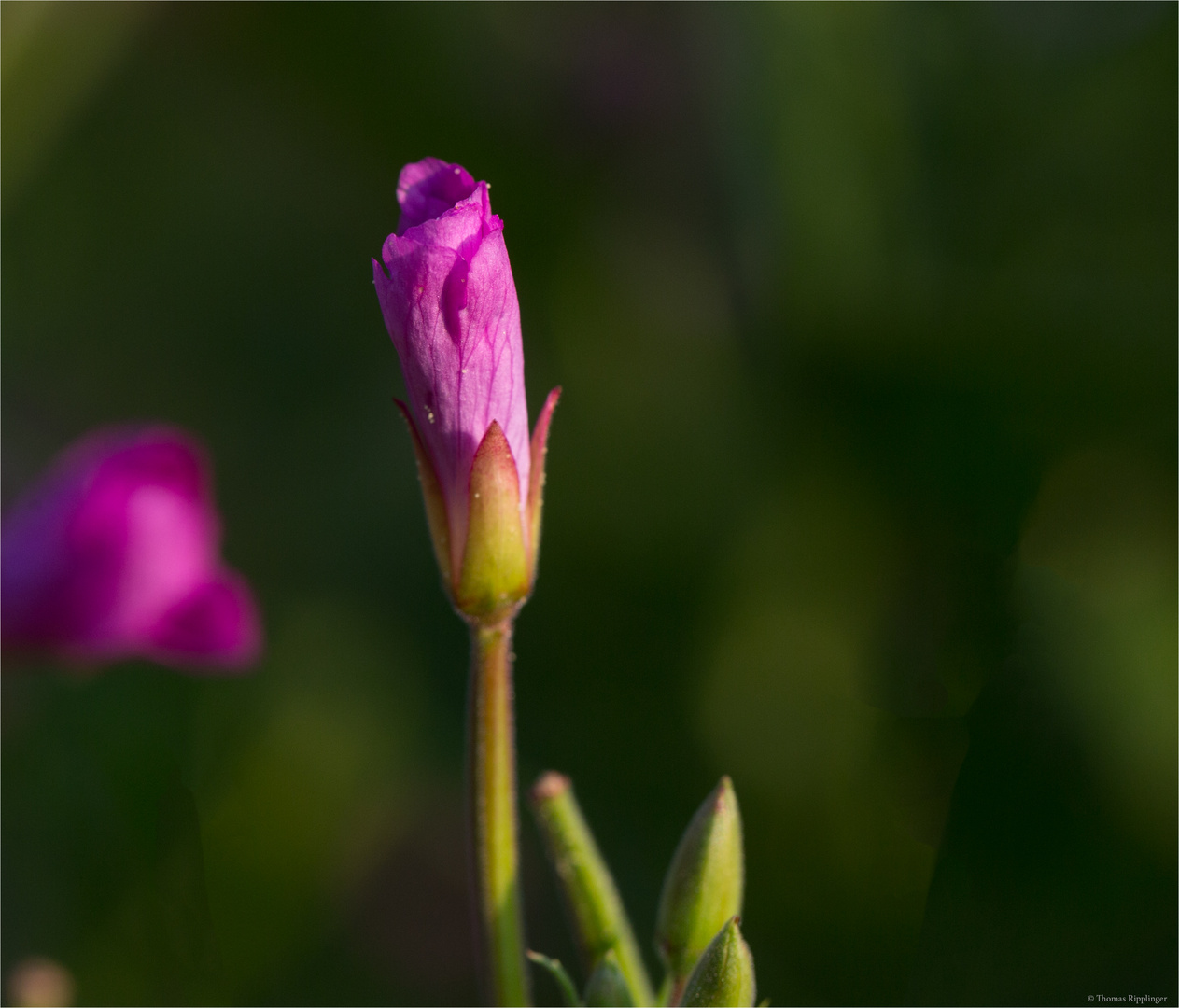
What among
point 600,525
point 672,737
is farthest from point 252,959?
point 600,525

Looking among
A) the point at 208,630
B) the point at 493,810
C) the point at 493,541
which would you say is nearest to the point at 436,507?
the point at 493,541

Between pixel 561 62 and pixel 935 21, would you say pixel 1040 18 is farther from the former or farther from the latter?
pixel 561 62

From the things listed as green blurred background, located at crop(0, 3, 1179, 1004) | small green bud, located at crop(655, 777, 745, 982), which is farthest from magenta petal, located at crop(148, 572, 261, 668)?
small green bud, located at crop(655, 777, 745, 982)

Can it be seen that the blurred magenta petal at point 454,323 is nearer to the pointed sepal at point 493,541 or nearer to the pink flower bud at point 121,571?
the pointed sepal at point 493,541

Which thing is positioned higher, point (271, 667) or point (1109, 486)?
point (1109, 486)

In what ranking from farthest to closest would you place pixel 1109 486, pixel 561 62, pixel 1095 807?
pixel 561 62, pixel 1109 486, pixel 1095 807

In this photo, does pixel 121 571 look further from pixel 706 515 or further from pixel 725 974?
pixel 706 515
